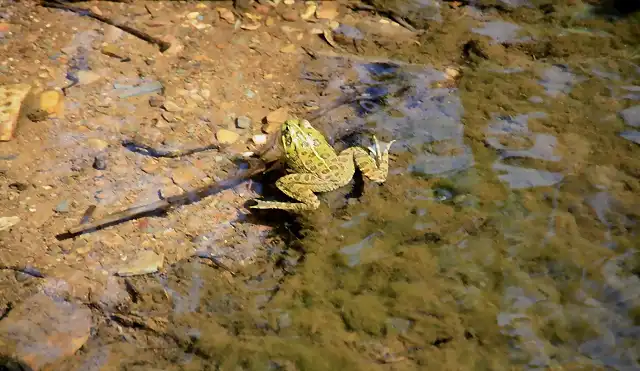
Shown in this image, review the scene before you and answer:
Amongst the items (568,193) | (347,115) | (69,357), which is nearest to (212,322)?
(69,357)

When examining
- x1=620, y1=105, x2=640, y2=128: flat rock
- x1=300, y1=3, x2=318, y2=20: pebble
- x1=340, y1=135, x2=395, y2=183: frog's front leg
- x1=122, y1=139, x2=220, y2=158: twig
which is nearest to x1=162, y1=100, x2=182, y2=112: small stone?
x1=122, y1=139, x2=220, y2=158: twig

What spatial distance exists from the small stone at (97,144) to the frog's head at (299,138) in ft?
5.32

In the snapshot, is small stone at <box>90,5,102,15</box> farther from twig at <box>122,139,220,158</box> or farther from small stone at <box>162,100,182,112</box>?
twig at <box>122,139,220,158</box>

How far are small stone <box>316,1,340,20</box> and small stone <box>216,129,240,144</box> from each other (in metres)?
2.06

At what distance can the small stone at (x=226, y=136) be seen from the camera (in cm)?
495

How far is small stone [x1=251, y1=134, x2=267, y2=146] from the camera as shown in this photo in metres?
4.98

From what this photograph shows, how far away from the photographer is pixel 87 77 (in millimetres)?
5305

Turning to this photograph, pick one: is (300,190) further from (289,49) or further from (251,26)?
(251,26)

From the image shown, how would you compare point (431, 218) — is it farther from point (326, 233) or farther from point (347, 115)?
point (347, 115)

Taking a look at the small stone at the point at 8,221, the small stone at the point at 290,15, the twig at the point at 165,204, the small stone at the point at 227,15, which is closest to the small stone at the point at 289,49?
the small stone at the point at 290,15

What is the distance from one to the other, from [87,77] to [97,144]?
0.94 m

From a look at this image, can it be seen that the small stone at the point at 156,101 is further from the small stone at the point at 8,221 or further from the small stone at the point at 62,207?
the small stone at the point at 8,221

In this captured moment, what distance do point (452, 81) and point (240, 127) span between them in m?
2.12

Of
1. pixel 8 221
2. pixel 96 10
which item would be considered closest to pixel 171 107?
pixel 8 221
